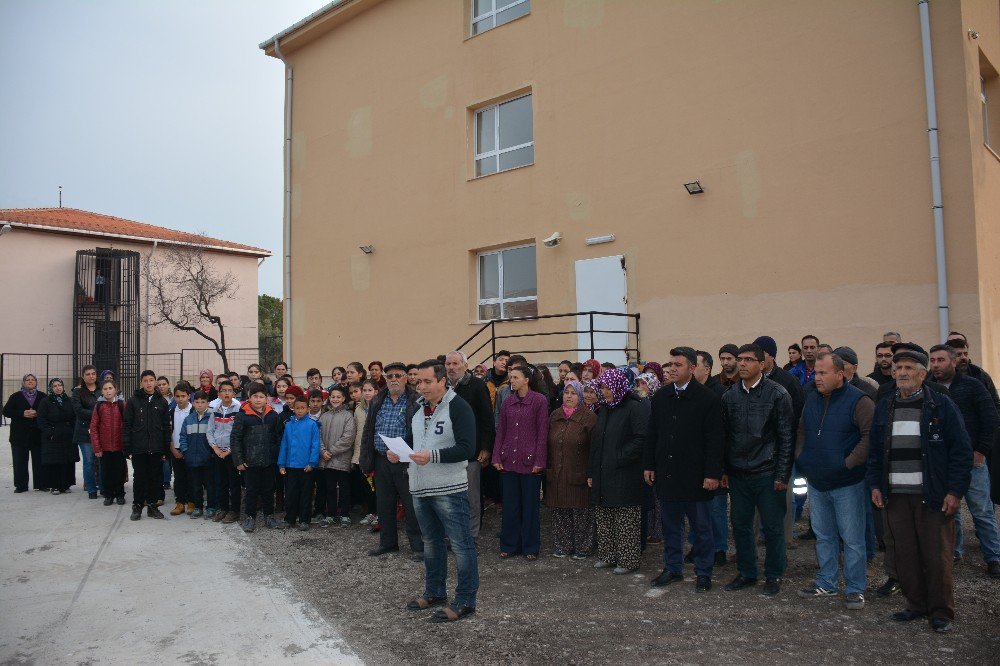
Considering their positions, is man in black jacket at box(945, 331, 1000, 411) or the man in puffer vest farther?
man in black jacket at box(945, 331, 1000, 411)

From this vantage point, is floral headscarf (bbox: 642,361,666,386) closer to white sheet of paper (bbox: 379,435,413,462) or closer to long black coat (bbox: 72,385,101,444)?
white sheet of paper (bbox: 379,435,413,462)

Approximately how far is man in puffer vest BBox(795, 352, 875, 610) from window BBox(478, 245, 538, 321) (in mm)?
7904

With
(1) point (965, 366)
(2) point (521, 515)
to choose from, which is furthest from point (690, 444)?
(1) point (965, 366)

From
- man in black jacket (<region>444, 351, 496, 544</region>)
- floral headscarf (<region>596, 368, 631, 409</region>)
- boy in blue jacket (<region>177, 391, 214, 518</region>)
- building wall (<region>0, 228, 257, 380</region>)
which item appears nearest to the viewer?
floral headscarf (<region>596, 368, 631, 409</region>)

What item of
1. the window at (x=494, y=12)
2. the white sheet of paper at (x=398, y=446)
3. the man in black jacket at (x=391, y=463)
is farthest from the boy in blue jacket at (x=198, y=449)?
the window at (x=494, y=12)

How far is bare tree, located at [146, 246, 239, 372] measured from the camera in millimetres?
29406

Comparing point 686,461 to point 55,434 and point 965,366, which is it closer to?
point 965,366

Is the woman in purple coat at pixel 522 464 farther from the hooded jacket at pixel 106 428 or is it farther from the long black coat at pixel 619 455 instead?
the hooded jacket at pixel 106 428

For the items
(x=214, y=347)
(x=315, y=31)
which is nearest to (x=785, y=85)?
(x=315, y=31)

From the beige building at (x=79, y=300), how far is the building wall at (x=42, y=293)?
0.03 meters

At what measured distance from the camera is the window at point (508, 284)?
13.2 meters

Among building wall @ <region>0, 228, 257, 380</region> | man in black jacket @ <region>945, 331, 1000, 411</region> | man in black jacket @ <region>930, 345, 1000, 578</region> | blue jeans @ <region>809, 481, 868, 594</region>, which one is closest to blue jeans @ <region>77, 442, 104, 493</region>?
blue jeans @ <region>809, 481, 868, 594</region>

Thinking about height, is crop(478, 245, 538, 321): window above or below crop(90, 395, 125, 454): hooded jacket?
above

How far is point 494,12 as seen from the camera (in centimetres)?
1391
